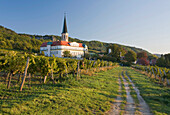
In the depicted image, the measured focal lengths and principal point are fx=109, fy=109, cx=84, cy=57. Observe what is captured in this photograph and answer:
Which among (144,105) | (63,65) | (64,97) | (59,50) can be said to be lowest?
(144,105)

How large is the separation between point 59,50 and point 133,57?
1917 inches

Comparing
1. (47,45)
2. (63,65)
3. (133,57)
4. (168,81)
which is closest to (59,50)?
(47,45)

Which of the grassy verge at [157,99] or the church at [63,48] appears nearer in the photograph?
the grassy verge at [157,99]

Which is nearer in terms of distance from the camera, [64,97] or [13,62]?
Result: [64,97]

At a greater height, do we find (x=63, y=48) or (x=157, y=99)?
(x=63, y=48)

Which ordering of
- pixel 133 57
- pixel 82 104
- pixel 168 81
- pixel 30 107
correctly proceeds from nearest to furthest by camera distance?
pixel 30 107, pixel 82 104, pixel 168 81, pixel 133 57

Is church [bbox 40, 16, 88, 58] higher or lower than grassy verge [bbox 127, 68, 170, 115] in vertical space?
higher

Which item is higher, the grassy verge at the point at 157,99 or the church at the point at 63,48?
the church at the point at 63,48

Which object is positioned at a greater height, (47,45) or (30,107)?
(47,45)

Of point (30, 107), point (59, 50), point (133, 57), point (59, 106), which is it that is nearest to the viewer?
point (30, 107)

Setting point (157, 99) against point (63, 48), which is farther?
point (63, 48)

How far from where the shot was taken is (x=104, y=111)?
5.75 m

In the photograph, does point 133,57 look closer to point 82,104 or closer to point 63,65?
point 63,65

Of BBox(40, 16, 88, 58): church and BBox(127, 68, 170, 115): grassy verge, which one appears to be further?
BBox(40, 16, 88, 58): church
